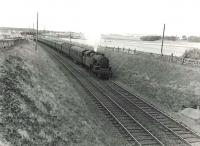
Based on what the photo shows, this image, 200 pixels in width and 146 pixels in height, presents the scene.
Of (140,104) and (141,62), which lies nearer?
(140,104)

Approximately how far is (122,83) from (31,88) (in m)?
16.7

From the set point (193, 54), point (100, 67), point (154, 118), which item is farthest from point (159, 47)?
point (154, 118)

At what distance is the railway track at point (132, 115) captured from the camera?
640 inches

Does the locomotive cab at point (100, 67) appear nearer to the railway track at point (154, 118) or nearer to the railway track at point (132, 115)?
the railway track at point (132, 115)

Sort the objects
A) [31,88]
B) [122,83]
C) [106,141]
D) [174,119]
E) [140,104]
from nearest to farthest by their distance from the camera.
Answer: [106,141], [31,88], [174,119], [140,104], [122,83]

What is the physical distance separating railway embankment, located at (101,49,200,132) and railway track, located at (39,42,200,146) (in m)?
1.53

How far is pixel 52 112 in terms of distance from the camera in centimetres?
1634

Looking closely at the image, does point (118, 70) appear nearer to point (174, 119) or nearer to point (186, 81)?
point (186, 81)

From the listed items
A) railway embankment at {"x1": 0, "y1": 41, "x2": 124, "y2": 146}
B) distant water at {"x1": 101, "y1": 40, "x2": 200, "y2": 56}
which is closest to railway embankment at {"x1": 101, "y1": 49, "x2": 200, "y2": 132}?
railway embankment at {"x1": 0, "y1": 41, "x2": 124, "y2": 146}

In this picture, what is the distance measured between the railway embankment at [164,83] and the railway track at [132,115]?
1531 millimetres

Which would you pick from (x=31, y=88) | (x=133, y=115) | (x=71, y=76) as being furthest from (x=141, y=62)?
(x=31, y=88)

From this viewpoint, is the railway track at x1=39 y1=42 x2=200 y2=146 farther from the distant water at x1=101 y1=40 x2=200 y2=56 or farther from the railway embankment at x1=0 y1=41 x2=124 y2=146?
the distant water at x1=101 y1=40 x2=200 y2=56

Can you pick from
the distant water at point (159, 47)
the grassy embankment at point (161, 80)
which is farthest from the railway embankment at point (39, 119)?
the distant water at point (159, 47)

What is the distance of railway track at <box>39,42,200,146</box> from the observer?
16250 mm
